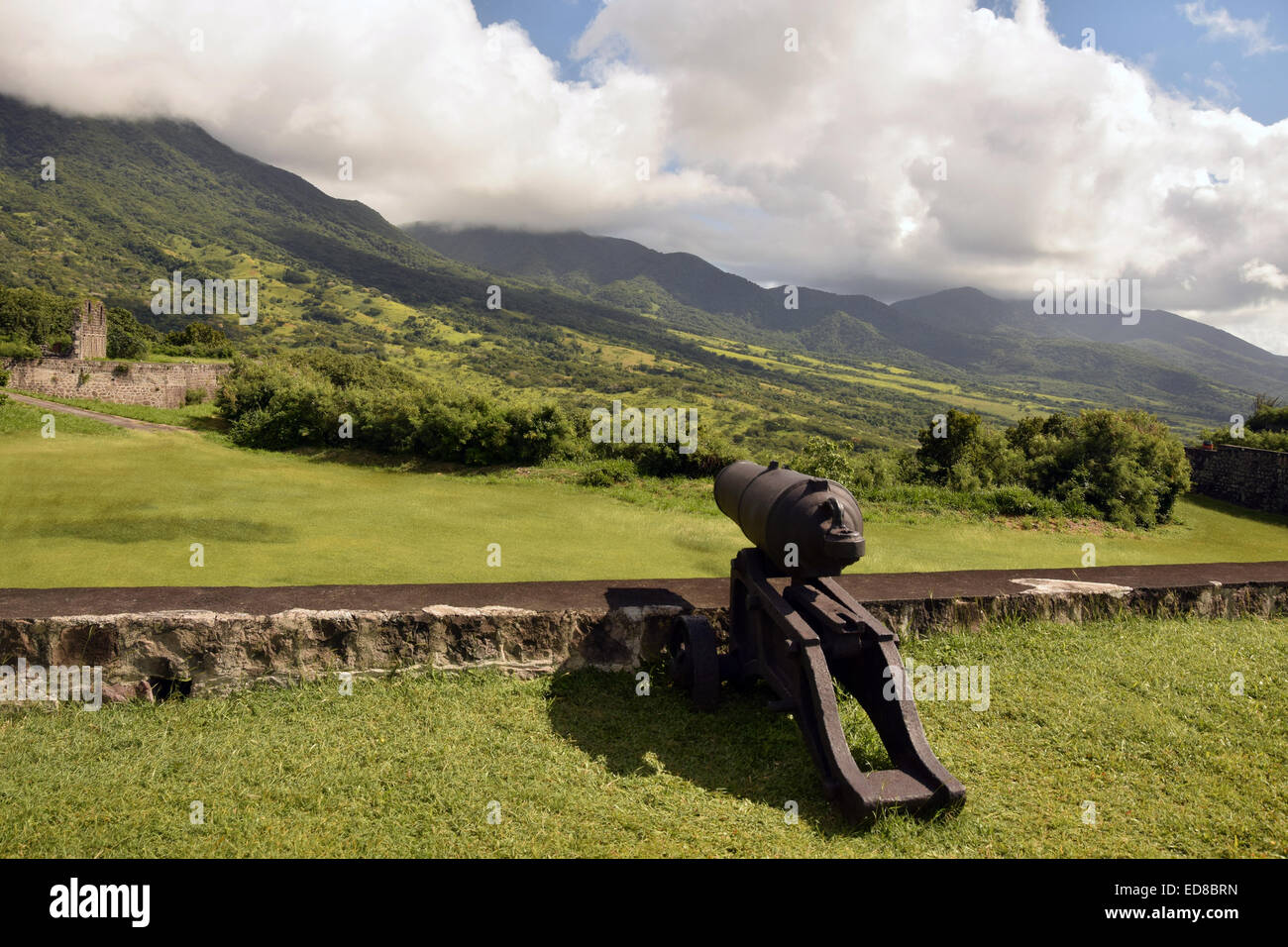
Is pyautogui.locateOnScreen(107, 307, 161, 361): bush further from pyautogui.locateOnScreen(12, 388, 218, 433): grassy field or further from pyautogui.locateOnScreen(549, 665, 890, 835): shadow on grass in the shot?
pyautogui.locateOnScreen(549, 665, 890, 835): shadow on grass

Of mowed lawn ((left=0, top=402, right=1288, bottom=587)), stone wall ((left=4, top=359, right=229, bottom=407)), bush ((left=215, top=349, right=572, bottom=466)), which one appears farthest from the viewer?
stone wall ((left=4, top=359, right=229, bottom=407))

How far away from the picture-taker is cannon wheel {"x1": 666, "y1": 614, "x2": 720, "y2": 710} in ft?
15.2

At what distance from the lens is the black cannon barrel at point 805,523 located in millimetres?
3867

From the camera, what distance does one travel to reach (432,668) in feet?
15.9

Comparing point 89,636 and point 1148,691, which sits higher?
point 89,636

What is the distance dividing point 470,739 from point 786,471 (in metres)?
2.51

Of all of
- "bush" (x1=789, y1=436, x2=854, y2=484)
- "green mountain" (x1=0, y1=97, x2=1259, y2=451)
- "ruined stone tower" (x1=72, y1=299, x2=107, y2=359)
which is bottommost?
"bush" (x1=789, y1=436, x2=854, y2=484)

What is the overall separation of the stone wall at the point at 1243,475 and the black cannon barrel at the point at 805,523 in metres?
25.5

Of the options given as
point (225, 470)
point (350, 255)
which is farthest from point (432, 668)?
point (350, 255)

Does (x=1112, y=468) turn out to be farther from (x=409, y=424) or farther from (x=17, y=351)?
(x=17, y=351)

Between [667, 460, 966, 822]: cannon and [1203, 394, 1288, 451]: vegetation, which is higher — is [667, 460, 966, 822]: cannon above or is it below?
below

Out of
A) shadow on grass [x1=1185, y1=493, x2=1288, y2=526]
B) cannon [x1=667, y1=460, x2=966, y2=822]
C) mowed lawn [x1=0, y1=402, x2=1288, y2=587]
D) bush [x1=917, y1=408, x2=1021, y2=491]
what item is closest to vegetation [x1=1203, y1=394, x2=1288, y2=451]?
shadow on grass [x1=1185, y1=493, x2=1288, y2=526]

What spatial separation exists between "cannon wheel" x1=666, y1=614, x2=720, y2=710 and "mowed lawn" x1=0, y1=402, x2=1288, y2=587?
445cm
